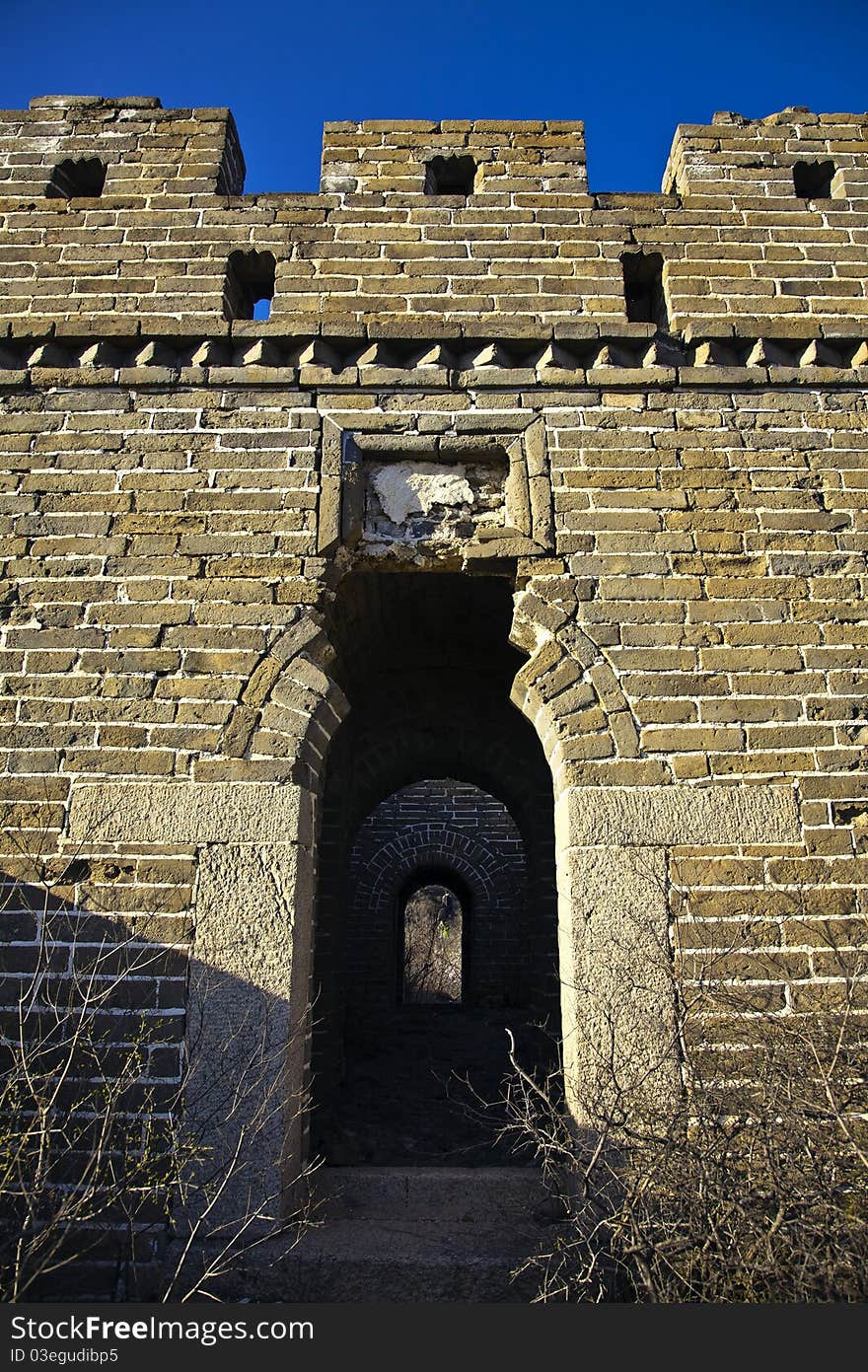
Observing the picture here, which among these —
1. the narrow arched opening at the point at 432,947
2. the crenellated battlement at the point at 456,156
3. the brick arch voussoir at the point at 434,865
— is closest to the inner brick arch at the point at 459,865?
the brick arch voussoir at the point at 434,865

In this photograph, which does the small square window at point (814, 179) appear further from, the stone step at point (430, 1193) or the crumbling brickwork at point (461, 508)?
the stone step at point (430, 1193)

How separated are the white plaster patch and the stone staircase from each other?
9.64 ft

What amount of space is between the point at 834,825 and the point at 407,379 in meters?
2.77

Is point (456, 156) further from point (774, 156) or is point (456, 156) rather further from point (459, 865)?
point (459, 865)

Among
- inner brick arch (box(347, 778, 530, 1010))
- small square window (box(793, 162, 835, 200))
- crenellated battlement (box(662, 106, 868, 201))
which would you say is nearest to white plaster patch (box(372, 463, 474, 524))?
crenellated battlement (box(662, 106, 868, 201))

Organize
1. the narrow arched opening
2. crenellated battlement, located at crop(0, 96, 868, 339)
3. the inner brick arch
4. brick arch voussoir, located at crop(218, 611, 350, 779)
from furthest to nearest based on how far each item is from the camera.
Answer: the narrow arched opening, the inner brick arch, crenellated battlement, located at crop(0, 96, 868, 339), brick arch voussoir, located at crop(218, 611, 350, 779)

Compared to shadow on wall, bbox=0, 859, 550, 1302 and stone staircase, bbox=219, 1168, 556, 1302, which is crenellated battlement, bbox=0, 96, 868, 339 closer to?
shadow on wall, bbox=0, 859, 550, 1302

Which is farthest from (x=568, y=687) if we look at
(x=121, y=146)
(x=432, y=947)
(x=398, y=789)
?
(x=432, y=947)

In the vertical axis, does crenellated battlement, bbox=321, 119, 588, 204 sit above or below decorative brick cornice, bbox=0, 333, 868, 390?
above

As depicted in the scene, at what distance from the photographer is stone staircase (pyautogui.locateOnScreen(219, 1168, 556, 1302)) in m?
3.10

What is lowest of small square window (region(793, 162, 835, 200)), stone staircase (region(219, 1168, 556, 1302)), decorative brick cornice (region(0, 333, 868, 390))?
stone staircase (region(219, 1168, 556, 1302))

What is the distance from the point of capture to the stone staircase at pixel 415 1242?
3.10 m

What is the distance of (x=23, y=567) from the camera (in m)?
3.96

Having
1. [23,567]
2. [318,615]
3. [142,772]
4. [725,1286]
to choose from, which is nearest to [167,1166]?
[142,772]
